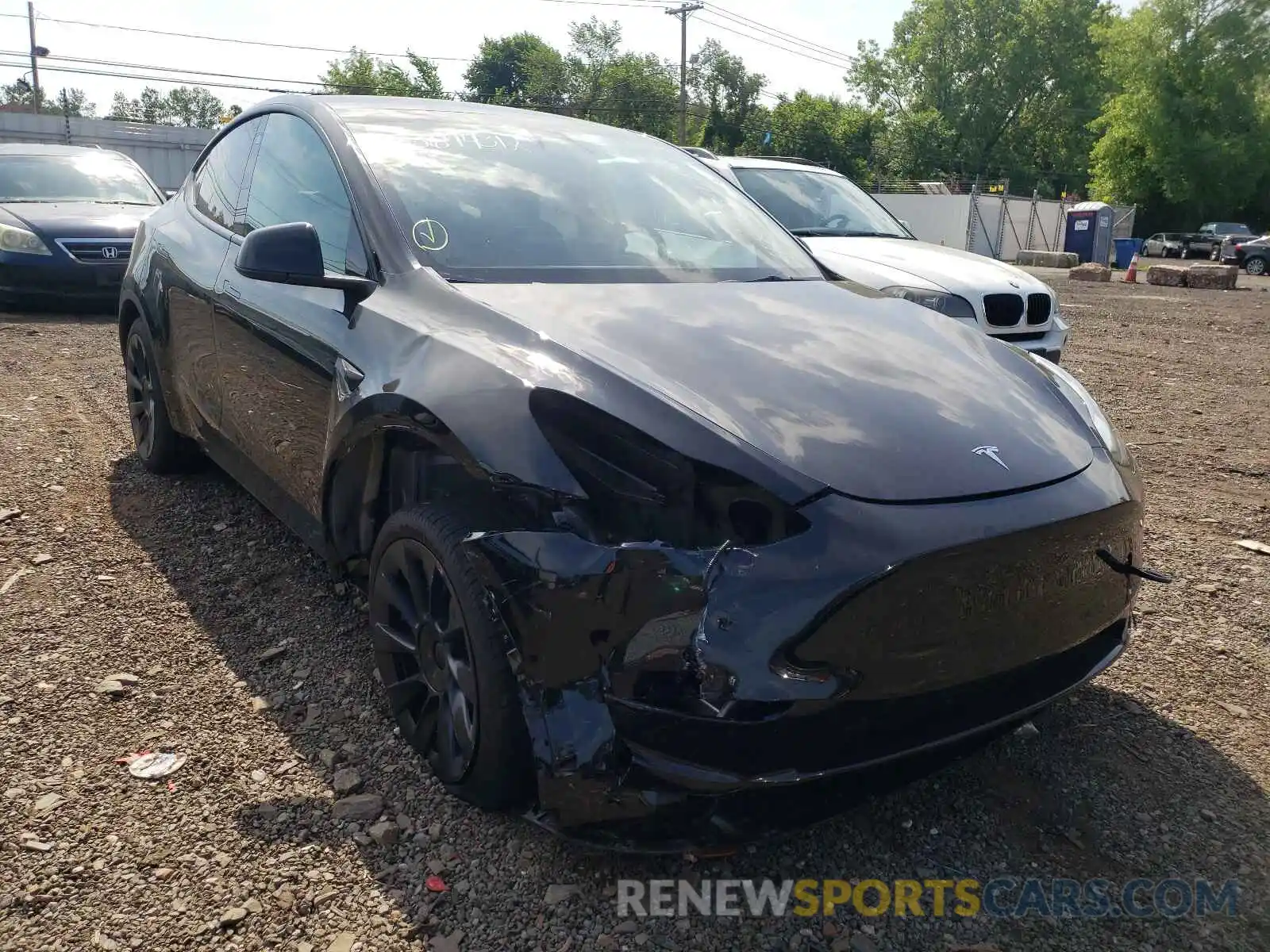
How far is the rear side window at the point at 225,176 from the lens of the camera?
3811 millimetres

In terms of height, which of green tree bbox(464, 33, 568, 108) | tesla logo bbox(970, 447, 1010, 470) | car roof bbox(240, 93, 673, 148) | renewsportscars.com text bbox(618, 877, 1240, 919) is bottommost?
renewsportscars.com text bbox(618, 877, 1240, 919)

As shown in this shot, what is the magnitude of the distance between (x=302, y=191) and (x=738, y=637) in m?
2.26

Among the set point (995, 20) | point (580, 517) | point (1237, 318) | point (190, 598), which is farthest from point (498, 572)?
point (995, 20)

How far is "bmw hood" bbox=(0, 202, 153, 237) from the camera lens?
9016mm

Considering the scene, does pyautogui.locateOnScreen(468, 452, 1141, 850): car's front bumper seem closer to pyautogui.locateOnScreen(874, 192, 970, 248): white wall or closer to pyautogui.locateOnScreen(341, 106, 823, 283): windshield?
pyautogui.locateOnScreen(341, 106, 823, 283): windshield

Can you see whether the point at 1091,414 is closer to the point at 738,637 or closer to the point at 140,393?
the point at 738,637

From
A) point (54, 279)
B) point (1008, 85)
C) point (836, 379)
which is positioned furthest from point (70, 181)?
point (1008, 85)

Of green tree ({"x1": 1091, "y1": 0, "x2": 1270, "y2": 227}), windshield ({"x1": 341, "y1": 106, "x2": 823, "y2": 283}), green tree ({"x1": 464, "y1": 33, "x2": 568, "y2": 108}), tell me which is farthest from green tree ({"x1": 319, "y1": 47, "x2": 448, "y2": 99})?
windshield ({"x1": 341, "y1": 106, "x2": 823, "y2": 283})

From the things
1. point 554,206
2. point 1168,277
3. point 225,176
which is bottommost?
point 1168,277

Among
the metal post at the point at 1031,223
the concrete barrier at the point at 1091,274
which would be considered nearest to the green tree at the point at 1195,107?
the metal post at the point at 1031,223

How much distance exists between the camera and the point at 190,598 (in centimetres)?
345

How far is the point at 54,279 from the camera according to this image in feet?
29.4

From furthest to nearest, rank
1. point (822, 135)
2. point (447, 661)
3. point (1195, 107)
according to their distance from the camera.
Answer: point (822, 135)
point (1195, 107)
point (447, 661)

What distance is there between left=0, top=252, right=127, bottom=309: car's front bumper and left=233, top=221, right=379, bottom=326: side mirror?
7344 millimetres
